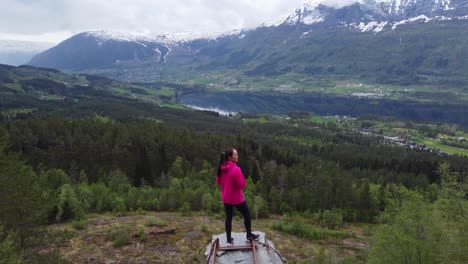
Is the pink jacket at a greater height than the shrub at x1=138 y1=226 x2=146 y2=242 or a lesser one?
greater

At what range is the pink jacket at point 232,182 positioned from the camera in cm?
1275

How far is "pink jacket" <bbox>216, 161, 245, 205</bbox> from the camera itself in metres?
12.8

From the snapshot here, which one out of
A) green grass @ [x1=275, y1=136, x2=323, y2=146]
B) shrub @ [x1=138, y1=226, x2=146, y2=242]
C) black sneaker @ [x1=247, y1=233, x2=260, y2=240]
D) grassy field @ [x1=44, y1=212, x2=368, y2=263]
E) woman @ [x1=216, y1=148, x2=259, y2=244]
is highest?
woman @ [x1=216, y1=148, x2=259, y2=244]

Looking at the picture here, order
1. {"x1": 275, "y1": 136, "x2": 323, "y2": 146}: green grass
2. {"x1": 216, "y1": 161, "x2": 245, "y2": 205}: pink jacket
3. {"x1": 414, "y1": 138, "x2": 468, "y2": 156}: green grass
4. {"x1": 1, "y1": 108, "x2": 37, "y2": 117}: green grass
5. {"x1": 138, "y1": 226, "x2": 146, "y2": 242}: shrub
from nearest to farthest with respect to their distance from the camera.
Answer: {"x1": 216, "y1": 161, "x2": 245, "y2": 205}: pink jacket < {"x1": 138, "y1": 226, "x2": 146, "y2": 242}: shrub < {"x1": 414, "y1": 138, "x2": 468, "y2": 156}: green grass < {"x1": 275, "y1": 136, "x2": 323, "y2": 146}: green grass < {"x1": 1, "y1": 108, "x2": 37, "y2": 117}: green grass

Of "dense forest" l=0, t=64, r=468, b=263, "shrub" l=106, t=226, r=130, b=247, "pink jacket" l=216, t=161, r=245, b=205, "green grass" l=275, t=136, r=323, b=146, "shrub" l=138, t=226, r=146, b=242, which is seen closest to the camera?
"pink jacket" l=216, t=161, r=245, b=205

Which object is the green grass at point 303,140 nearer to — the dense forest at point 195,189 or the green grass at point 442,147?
the dense forest at point 195,189

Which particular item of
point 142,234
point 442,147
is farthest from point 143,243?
point 442,147

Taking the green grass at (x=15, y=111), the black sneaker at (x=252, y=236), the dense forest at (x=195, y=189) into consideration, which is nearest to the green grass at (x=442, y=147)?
the dense forest at (x=195, y=189)

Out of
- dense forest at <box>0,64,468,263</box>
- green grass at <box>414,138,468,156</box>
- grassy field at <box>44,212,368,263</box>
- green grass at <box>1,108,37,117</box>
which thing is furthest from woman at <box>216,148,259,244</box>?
green grass at <box>1,108,37,117</box>

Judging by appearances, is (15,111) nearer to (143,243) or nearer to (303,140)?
(303,140)

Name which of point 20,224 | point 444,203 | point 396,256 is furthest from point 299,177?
point 20,224

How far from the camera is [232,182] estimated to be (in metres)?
13.0

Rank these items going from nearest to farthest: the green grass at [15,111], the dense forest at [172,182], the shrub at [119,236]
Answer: the dense forest at [172,182], the shrub at [119,236], the green grass at [15,111]

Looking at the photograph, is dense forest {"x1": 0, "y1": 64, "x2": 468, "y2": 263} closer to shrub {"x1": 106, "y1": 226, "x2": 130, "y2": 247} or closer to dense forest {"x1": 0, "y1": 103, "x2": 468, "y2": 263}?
dense forest {"x1": 0, "y1": 103, "x2": 468, "y2": 263}
